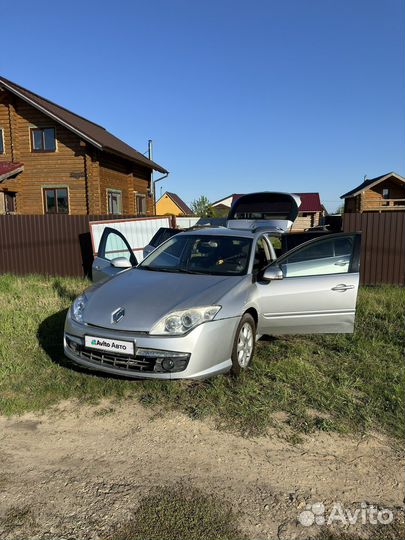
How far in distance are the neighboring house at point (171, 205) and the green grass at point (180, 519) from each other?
203 feet

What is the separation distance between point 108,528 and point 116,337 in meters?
1.47

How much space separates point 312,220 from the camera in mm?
42156

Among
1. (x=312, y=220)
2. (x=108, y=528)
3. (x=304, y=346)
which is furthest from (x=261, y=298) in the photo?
(x=312, y=220)

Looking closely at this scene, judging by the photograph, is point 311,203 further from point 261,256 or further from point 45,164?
point 261,256

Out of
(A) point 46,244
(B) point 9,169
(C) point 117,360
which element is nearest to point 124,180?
(B) point 9,169

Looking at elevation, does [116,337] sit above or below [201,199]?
below

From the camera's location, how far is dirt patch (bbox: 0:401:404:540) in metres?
2.21

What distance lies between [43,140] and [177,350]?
1706 cm

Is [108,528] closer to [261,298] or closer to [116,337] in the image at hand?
[116,337]

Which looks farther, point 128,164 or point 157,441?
point 128,164

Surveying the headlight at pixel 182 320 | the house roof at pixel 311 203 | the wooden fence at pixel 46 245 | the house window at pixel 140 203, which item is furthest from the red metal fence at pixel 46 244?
the house roof at pixel 311 203

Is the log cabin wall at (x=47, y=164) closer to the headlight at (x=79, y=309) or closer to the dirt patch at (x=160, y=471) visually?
the headlight at (x=79, y=309)

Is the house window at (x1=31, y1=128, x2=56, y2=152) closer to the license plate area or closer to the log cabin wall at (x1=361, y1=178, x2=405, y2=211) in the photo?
the license plate area

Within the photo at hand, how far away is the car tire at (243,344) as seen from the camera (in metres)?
3.71
